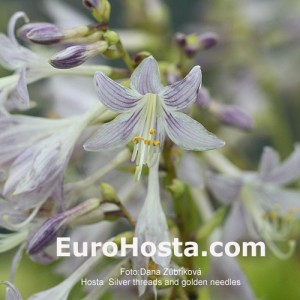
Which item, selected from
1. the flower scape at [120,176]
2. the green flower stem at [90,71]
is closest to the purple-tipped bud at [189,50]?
the flower scape at [120,176]

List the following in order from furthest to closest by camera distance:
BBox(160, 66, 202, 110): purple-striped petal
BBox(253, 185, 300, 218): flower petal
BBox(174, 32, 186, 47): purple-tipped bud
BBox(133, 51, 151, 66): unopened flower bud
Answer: BBox(253, 185, 300, 218): flower petal < BBox(174, 32, 186, 47): purple-tipped bud < BBox(133, 51, 151, 66): unopened flower bud < BBox(160, 66, 202, 110): purple-striped petal

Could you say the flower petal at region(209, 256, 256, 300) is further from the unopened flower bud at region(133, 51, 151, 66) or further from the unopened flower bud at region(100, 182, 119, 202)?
the unopened flower bud at region(133, 51, 151, 66)

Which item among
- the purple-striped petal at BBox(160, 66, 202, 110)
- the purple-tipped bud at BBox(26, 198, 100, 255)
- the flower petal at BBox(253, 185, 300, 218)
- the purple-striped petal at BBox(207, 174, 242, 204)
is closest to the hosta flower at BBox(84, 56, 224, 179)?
the purple-striped petal at BBox(160, 66, 202, 110)

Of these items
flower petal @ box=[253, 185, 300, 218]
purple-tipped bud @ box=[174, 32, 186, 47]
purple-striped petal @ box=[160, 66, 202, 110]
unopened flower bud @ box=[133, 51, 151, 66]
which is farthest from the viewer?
flower petal @ box=[253, 185, 300, 218]

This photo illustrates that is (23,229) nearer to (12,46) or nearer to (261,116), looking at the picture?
(12,46)

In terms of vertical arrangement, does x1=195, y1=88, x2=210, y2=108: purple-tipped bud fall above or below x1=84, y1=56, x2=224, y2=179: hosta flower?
above

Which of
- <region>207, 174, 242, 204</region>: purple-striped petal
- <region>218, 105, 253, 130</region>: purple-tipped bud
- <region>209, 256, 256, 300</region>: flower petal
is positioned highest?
<region>218, 105, 253, 130</region>: purple-tipped bud

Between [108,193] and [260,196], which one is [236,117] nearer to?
[260,196]

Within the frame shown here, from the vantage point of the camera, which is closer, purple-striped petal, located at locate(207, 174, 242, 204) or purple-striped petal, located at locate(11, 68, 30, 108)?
purple-striped petal, located at locate(11, 68, 30, 108)
